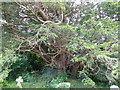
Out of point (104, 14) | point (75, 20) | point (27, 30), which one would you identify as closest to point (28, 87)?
point (27, 30)

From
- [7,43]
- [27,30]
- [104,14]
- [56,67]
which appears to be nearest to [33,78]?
[56,67]

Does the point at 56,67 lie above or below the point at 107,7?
below

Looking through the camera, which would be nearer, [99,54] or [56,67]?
[99,54]

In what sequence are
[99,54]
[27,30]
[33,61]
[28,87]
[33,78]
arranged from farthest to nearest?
[33,61] → [33,78] → [27,30] → [28,87] → [99,54]

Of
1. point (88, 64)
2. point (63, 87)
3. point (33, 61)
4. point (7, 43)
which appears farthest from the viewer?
point (33, 61)

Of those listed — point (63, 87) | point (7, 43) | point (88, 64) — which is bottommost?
point (63, 87)

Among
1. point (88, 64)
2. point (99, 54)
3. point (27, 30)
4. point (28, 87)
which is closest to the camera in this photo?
point (99, 54)

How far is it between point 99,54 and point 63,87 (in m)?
1.32

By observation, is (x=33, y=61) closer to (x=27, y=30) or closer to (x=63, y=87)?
(x=27, y=30)

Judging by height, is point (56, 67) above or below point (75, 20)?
below

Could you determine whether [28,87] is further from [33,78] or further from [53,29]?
[53,29]

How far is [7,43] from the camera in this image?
8.75 ft

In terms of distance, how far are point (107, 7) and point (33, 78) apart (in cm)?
374

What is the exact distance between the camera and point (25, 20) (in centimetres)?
326
